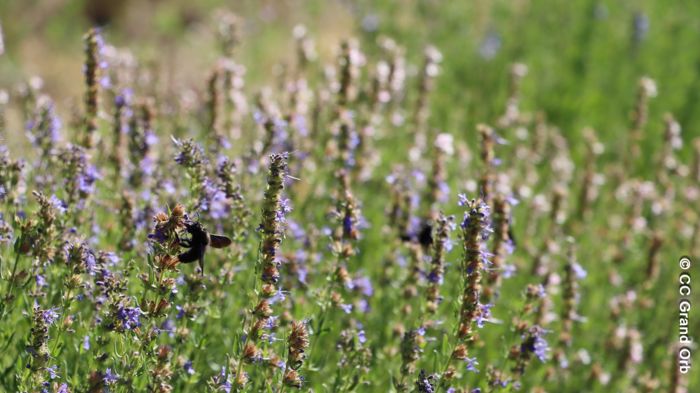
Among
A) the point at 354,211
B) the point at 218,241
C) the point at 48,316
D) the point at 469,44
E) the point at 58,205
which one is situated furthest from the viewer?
the point at 469,44

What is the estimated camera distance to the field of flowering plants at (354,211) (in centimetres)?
344

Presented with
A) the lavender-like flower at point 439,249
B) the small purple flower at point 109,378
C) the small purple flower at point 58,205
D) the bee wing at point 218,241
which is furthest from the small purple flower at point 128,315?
the lavender-like flower at point 439,249

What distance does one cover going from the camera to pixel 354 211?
153 inches

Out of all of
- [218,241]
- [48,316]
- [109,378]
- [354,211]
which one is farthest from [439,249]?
[48,316]

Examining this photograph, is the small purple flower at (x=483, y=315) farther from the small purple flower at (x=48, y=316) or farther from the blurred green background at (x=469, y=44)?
→ the blurred green background at (x=469, y=44)

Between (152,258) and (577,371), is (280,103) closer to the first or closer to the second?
(577,371)

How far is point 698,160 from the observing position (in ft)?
22.6

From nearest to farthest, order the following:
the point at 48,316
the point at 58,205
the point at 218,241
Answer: the point at 218,241, the point at 48,316, the point at 58,205

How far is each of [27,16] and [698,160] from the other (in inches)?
377

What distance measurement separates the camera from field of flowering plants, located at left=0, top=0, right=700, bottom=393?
344cm

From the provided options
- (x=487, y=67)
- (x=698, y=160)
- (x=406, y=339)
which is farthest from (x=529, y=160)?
(x=406, y=339)

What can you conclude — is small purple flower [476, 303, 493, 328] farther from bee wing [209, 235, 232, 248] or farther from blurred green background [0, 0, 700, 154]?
blurred green background [0, 0, 700, 154]

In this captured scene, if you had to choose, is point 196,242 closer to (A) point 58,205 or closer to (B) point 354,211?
(A) point 58,205

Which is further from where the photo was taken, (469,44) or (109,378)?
(469,44)
